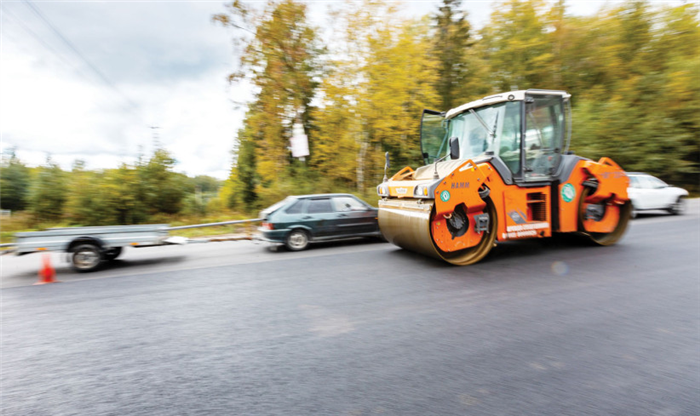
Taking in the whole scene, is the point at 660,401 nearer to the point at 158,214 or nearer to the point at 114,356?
the point at 114,356

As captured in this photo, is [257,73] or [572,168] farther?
[257,73]

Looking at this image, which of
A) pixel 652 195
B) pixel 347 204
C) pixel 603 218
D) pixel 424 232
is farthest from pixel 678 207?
pixel 424 232

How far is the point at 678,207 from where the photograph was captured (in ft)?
43.8

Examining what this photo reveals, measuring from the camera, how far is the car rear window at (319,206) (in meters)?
9.99

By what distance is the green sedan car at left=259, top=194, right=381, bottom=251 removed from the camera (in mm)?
9555

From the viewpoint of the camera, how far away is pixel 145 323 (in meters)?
4.42

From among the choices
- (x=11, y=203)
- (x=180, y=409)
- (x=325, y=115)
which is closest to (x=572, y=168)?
(x=180, y=409)

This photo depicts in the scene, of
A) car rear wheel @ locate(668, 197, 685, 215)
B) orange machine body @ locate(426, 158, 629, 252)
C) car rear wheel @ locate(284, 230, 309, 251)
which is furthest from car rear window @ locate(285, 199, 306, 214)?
car rear wheel @ locate(668, 197, 685, 215)

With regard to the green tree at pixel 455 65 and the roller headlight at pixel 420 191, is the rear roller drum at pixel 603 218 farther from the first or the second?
the green tree at pixel 455 65

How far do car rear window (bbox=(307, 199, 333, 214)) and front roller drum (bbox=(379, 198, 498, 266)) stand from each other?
297cm

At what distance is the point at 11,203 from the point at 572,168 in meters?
19.1

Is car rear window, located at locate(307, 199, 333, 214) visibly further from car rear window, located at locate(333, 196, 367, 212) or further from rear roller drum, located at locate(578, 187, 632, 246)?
rear roller drum, located at locate(578, 187, 632, 246)

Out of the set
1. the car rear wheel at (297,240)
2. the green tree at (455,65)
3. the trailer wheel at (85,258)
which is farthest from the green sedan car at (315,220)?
the green tree at (455,65)

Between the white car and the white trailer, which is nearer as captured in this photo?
the white trailer
